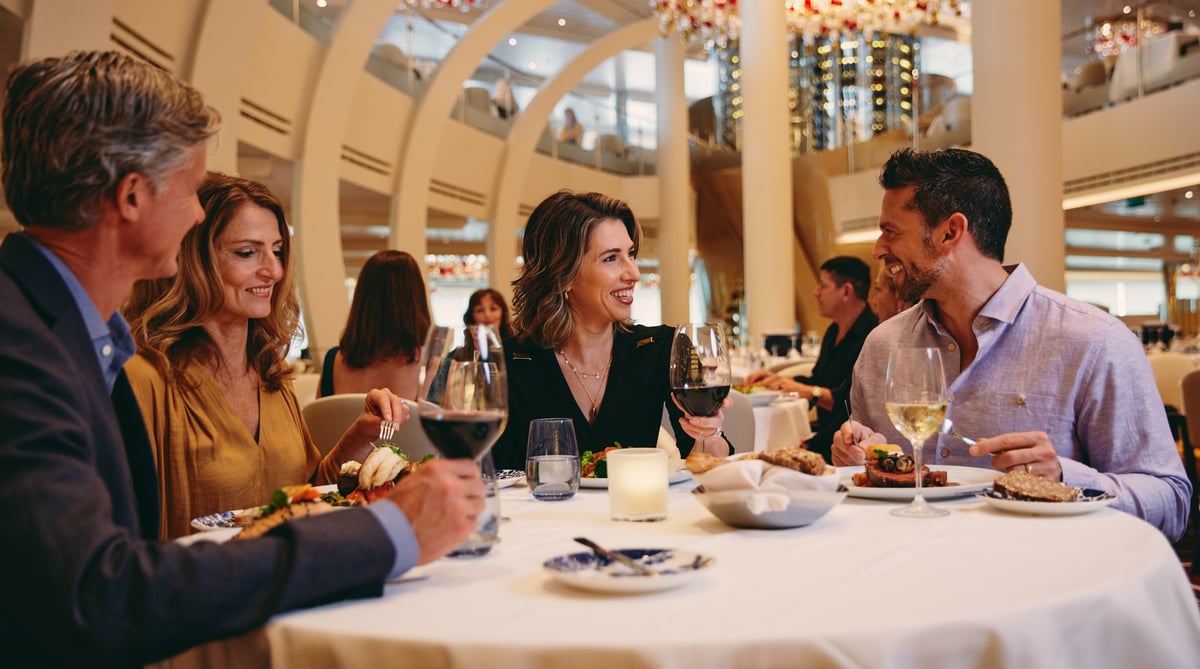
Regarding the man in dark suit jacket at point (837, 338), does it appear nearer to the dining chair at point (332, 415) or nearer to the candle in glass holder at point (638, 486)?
the dining chair at point (332, 415)

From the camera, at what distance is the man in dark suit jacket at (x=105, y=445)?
96 cm

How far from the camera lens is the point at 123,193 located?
3.92 feet

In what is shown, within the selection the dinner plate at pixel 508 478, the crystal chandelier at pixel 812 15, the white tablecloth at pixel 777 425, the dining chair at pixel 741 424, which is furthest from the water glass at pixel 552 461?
the crystal chandelier at pixel 812 15

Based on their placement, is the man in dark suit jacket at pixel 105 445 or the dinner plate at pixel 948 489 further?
the dinner plate at pixel 948 489

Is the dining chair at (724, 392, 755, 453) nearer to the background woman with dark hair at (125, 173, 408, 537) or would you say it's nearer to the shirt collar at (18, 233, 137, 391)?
the background woman with dark hair at (125, 173, 408, 537)

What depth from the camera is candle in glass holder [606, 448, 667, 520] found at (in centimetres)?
151

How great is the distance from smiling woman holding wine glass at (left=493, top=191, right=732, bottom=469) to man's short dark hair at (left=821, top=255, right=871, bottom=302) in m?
3.09

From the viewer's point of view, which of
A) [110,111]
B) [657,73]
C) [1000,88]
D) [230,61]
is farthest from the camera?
[657,73]

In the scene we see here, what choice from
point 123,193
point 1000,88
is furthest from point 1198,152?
point 123,193

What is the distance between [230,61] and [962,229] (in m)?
6.69

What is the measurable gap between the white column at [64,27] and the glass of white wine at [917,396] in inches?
188

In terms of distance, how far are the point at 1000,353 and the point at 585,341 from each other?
109 cm

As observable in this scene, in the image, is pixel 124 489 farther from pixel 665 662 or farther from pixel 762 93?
pixel 762 93

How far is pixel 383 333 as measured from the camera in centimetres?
390
